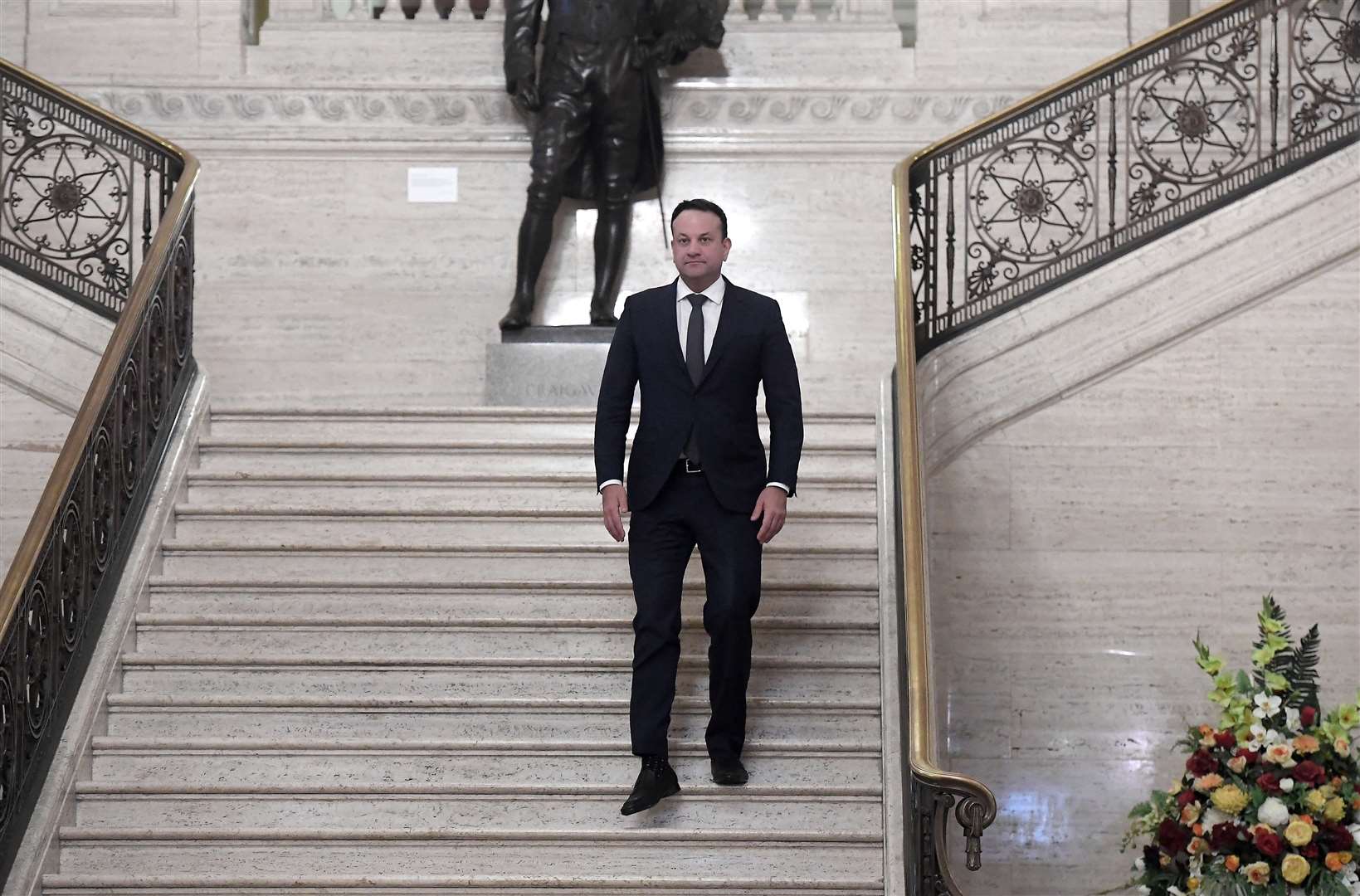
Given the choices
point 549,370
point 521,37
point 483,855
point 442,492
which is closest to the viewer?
point 483,855

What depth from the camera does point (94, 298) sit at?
7.65 meters

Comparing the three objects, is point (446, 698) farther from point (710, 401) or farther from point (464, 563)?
point (710, 401)

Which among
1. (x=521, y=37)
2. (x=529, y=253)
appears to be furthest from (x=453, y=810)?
(x=521, y=37)

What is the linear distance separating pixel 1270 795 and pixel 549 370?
4711 millimetres

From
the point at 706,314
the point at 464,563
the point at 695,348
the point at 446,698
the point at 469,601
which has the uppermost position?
the point at 706,314

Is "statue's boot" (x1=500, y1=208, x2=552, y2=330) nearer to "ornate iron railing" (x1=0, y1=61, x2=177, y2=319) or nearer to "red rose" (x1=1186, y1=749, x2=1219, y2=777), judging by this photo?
"ornate iron railing" (x1=0, y1=61, x2=177, y2=319)

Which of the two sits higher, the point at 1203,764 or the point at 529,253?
the point at 529,253

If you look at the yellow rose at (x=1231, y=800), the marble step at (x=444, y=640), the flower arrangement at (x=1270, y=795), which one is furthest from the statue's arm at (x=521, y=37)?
the yellow rose at (x=1231, y=800)

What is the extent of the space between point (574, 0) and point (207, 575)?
4.05 metres

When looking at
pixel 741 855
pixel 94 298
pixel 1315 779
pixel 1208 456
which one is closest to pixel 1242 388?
pixel 1208 456

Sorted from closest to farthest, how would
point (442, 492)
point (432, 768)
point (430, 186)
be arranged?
1. point (432, 768)
2. point (442, 492)
3. point (430, 186)

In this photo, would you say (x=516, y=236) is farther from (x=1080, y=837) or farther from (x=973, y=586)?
(x=1080, y=837)

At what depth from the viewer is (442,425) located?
7.38 meters

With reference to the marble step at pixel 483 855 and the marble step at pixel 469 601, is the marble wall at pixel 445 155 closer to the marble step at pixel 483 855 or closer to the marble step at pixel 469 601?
the marble step at pixel 469 601
